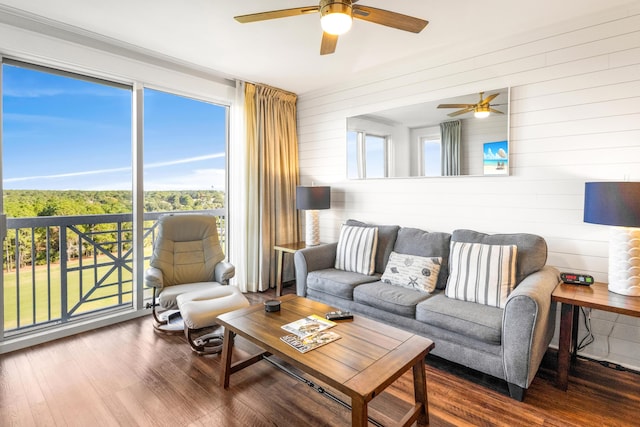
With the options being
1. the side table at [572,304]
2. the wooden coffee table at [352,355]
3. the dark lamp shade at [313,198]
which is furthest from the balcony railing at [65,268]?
the side table at [572,304]

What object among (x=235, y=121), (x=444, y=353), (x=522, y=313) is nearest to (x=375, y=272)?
(x=444, y=353)

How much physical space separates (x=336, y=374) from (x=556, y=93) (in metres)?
2.70

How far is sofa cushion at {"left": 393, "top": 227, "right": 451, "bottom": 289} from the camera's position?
2.87 meters

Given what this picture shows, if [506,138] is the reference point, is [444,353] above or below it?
below

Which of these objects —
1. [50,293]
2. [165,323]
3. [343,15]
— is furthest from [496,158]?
[50,293]

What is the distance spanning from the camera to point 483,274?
245cm

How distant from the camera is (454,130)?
10.2 feet

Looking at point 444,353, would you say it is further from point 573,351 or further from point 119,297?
point 119,297

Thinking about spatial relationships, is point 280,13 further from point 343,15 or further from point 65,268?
point 65,268

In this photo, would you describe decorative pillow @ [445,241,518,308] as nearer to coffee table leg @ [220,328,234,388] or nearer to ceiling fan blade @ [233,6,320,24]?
coffee table leg @ [220,328,234,388]

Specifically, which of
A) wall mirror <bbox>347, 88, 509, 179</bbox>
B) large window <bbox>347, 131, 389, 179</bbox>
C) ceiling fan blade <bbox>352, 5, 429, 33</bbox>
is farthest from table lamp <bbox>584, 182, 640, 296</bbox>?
large window <bbox>347, 131, 389, 179</bbox>

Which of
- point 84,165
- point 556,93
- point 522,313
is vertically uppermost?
point 556,93

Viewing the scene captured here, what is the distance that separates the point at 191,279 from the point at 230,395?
144cm

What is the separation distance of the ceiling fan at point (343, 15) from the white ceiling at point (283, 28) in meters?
0.51
